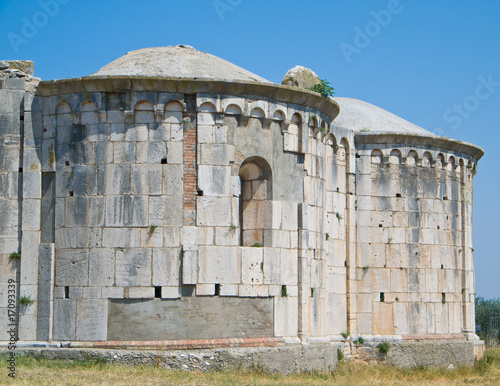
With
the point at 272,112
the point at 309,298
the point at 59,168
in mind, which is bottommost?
the point at 309,298

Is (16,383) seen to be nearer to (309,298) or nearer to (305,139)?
(309,298)

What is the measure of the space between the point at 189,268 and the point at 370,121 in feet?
30.9

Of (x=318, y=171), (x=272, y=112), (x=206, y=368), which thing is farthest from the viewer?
(x=318, y=171)

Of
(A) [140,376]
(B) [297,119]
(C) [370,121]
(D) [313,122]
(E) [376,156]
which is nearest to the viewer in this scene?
(A) [140,376]

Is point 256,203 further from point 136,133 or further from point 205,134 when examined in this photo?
point 136,133

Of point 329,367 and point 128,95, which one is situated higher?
point 128,95

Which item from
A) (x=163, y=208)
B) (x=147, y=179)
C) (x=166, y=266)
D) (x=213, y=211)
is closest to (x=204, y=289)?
(x=166, y=266)

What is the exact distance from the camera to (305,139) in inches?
776

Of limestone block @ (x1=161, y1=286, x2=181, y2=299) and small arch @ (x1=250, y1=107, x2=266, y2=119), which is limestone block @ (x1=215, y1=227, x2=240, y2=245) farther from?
small arch @ (x1=250, y1=107, x2=266, y2=119)

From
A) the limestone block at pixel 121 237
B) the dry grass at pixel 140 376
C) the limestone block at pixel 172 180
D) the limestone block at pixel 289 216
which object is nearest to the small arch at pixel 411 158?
the limestone block at pixel 289 216

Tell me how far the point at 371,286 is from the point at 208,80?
806 cm

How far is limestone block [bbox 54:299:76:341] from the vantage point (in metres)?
17.9

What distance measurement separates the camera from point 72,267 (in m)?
18.1

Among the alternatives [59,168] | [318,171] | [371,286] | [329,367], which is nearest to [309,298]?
[329,367]
